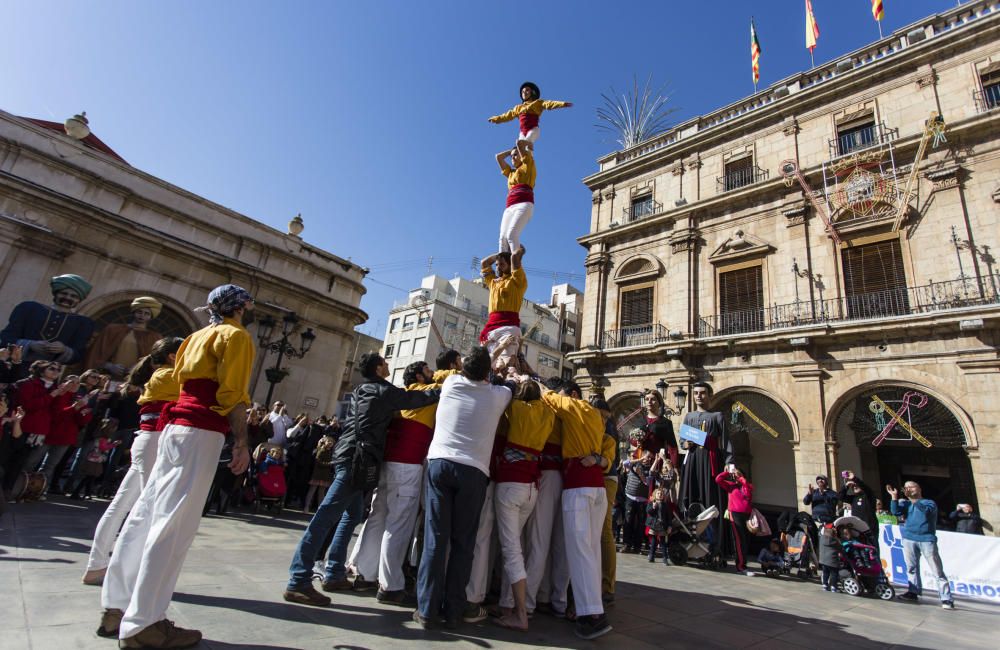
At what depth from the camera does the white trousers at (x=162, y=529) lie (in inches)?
88.8

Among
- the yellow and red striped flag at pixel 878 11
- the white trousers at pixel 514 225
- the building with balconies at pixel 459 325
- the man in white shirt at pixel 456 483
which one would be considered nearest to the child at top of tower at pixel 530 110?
the white trousers at pixel 514 225

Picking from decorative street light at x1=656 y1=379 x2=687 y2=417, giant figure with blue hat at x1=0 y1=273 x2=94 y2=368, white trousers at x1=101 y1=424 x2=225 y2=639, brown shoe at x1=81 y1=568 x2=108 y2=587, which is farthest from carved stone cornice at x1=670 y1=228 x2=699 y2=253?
brown shoe at x1=81 y1=568 x2=108 y2=587

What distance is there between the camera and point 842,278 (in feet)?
45.8

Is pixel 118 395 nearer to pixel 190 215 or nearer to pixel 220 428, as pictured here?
pixel 220 428

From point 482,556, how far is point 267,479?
5.92 meters

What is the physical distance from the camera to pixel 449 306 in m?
43.4

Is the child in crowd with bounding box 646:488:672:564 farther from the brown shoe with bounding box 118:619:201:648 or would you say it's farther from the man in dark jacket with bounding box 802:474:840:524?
the brown shoe with bounding box 118:619:201:648

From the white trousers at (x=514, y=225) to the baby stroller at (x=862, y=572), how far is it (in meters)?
6.51

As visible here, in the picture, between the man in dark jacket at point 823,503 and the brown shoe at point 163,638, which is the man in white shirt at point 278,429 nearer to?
the brown shoe at point 163,638

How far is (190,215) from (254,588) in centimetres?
1453

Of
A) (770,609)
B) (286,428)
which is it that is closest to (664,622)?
(770,609)

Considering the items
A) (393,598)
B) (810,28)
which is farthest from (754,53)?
(393,598)

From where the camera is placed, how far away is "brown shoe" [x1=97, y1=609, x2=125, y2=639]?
2311 millimetres

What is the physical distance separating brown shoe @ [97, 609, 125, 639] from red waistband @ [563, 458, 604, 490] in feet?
9.46
